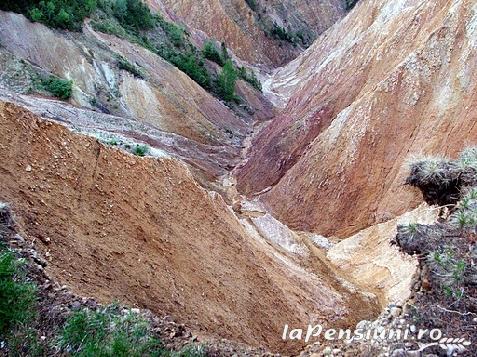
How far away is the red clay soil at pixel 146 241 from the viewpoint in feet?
26.6

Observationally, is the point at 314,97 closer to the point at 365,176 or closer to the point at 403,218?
the point at 365,176

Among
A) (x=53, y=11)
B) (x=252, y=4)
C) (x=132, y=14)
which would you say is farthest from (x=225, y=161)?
(x=252, y=4)

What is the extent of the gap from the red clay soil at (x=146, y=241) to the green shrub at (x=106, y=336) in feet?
3.83

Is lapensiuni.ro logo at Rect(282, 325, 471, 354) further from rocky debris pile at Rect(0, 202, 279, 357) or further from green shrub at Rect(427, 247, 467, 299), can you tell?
rocky debris pile at Rect(0, 202, 279, 357)

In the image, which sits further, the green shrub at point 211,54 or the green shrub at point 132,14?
the green shrub at point 211,54

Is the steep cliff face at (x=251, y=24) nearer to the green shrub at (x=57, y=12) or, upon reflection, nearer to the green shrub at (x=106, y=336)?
the green shrub at (x=57, y=12)

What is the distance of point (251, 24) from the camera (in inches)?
2420

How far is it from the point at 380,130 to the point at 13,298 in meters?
17.4

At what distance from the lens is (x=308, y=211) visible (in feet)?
68.7

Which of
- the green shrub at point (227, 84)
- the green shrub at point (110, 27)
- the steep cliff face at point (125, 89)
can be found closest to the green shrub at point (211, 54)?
the green shrub at point (227, 84)

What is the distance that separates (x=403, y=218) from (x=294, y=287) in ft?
19.2

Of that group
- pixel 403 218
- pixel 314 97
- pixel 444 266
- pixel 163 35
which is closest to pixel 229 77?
pixel 163 35

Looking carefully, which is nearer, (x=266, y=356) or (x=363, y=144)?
(x=266, y=356)

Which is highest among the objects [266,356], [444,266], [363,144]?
[363,144]
